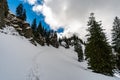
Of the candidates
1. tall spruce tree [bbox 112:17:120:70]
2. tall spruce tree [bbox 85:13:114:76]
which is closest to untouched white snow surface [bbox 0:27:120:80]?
tall spruce tree [bbox 85:13:114:76]

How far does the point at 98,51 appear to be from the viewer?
876 inches

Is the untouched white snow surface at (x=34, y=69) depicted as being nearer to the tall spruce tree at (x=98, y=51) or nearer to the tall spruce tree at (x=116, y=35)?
the tall spruce tree at (x=98, y=51)

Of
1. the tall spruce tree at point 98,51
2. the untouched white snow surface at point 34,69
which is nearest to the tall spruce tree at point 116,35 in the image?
the tall spruce tree at point 98,51

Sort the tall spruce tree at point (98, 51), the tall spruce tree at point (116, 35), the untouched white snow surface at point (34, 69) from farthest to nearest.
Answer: the tall spruce tree at point (116, 35)
the tall spruce tree at point (98, 51)
the untouched white snow surface at point (34, 69)

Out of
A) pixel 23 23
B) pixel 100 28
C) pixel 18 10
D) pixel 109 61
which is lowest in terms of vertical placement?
pixel 109 61

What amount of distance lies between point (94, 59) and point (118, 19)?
45.0 feet

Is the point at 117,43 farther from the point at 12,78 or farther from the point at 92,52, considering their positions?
the point at 12,78

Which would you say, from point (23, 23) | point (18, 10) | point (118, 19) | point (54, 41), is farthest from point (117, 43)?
point (54, 41)

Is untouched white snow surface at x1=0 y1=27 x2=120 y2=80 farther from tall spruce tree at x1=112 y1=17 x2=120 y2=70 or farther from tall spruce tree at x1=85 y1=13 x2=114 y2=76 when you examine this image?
tall spruce tree at x1=112 y1=17 x2=120 y2=70

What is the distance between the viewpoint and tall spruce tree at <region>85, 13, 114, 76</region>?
21.0m

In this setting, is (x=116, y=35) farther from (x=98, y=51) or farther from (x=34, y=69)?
(x=34, y=69)

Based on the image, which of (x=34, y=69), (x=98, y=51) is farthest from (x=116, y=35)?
(x=34, y=69)

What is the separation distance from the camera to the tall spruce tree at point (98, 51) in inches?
827

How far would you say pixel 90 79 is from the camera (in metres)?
10.5
